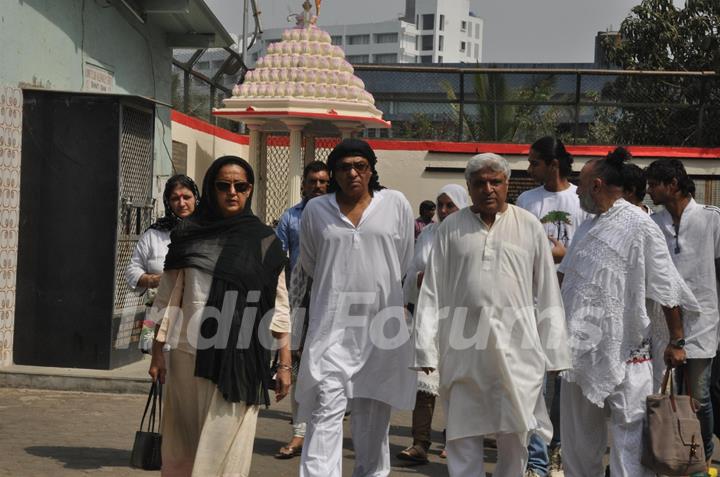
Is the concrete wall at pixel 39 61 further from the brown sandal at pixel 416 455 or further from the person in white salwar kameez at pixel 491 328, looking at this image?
the person in white salwar kameez at pixel 491 328

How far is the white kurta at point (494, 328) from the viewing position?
5988 mm

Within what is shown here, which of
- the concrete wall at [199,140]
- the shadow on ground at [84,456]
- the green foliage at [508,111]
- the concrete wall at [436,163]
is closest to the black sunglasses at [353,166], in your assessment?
the shadow on ground at [84,456]

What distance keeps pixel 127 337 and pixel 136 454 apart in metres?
5.37

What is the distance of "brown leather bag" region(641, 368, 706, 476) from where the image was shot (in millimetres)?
5980

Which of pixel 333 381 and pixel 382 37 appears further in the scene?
pixel 382 37

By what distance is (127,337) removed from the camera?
1136 cm

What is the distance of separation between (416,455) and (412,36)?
157025 mm

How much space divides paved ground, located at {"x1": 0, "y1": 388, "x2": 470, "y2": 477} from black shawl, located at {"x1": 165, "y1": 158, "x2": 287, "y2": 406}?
6.58 ft

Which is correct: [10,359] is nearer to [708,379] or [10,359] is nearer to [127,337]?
[127,337]

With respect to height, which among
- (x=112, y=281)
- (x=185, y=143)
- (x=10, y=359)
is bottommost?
(x=10, y=359)

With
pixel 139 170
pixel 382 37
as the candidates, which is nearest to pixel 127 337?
pixel 139 170

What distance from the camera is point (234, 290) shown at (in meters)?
5.50

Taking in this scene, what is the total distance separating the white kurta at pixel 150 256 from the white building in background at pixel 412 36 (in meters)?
153

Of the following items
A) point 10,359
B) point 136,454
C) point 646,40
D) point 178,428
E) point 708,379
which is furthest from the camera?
point 646,40
